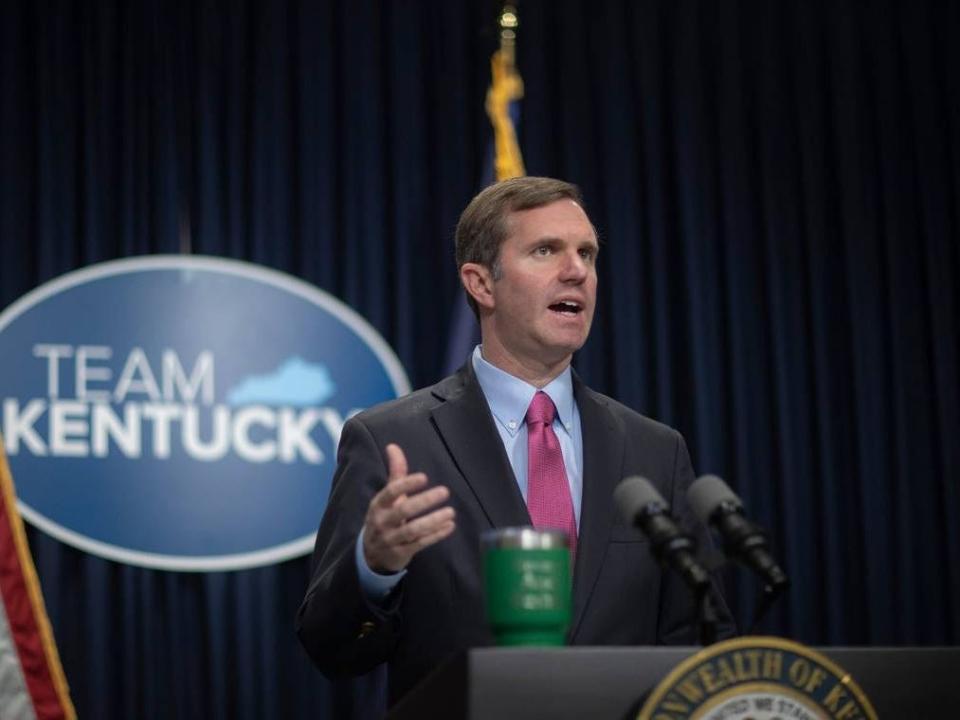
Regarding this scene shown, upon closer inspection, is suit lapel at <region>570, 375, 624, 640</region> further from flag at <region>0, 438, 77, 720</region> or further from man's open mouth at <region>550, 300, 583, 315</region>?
flag at <region>0, 438, 77, 720</region>

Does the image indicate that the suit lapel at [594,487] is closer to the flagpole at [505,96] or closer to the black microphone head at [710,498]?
the black microphone head at [710,498]

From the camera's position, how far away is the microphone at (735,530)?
1609 millimetres

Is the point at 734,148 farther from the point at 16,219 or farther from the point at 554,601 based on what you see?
the point at 554,601

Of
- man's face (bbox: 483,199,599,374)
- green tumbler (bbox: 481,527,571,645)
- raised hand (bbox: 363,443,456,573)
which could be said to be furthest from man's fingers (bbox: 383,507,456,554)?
man's face (bbox: 483,199,599,374)

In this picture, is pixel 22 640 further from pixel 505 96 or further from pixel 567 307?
pixel 505 96

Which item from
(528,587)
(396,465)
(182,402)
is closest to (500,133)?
(182,402)

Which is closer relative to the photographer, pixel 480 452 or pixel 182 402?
pixel 480 452

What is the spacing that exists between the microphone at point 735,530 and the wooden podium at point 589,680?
0.44 feet

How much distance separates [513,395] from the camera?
93.8 inches

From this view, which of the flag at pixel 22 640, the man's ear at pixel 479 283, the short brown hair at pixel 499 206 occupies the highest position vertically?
the short brown hair at pixel 499 206

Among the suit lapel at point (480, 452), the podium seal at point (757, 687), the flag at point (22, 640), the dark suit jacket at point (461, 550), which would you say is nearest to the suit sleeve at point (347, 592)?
the dark suit jacket at point (461, 550)

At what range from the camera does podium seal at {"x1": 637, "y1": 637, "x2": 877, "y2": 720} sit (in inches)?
56.5

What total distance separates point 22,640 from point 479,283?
1707 mm

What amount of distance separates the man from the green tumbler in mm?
326
